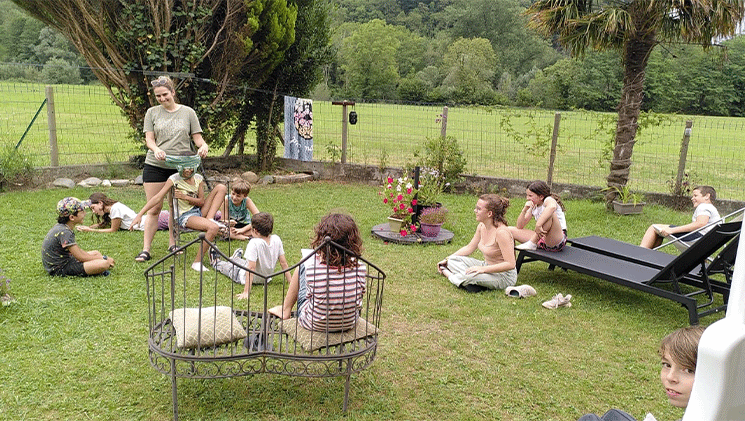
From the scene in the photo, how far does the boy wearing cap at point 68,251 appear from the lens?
548 centimetres

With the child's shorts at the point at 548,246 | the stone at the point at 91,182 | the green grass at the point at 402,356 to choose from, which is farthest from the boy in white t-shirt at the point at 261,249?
the stone at the point at 91,182

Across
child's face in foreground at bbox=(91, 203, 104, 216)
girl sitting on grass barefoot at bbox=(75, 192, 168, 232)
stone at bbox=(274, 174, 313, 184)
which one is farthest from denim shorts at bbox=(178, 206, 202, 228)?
stone at bbox=(274, 174, 313, 184)

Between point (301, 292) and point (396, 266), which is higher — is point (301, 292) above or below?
above

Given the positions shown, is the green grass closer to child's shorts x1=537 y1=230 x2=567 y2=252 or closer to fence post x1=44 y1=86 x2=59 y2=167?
child's shorts x1=537 y1=230 x2=567 y2=252

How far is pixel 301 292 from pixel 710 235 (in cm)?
348

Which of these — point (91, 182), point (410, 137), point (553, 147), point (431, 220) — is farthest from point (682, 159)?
point (91, 182)

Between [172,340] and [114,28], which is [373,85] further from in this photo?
[172,340]

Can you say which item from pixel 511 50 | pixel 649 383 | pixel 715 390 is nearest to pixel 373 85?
pixel 511 50

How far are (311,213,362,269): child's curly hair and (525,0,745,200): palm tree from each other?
694 centimetres

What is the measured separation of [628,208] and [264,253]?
6829 mm

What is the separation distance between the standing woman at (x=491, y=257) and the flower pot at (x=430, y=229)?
1640 mm

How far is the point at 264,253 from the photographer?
17.8 feet

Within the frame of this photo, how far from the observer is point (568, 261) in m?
5.89

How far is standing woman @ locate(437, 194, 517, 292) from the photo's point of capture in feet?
18.9
